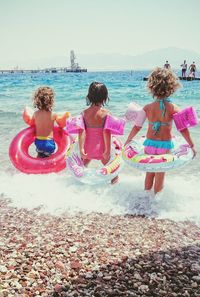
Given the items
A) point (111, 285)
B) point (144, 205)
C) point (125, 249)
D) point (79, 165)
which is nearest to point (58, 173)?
point (79, 165)

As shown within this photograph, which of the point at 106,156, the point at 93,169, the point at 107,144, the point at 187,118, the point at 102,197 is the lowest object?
the point at 102,197

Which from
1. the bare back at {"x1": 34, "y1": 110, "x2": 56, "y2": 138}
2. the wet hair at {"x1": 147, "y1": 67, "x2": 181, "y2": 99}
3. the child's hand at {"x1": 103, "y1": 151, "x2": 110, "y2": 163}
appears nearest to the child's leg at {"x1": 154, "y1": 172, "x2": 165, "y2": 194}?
the child's hand at {"x1": 103, "y1": 151, "x2": 110, "y2": 163}

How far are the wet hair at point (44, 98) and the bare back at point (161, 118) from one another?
5.30 feet

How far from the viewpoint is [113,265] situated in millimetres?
2680

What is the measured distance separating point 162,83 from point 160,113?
33 centimetres

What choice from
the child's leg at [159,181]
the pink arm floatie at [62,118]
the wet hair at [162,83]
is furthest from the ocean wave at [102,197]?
the wet hair at [162,83]

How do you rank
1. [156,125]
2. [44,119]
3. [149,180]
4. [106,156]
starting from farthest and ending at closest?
[44,119]
[106,156]
[149,180]
[156,125]

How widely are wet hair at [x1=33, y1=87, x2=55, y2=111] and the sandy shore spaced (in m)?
1.81

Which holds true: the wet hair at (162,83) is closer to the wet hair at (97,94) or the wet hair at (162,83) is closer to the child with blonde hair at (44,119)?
the wet hair at (97,94)

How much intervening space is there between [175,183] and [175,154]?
1011 millimetres

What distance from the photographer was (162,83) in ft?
12.5

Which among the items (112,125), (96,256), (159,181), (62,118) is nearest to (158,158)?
(159,181)

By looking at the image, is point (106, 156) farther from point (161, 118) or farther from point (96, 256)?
point (96, 256)

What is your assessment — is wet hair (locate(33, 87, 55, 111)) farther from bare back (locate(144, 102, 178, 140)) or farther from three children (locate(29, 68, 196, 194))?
bare back (locate(144, 102, 178, 140))
